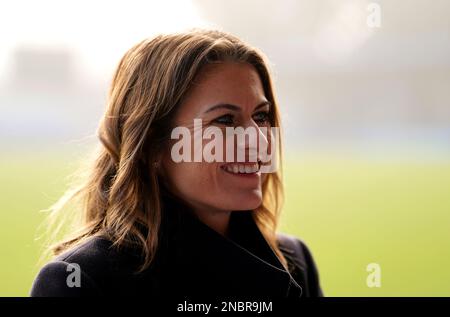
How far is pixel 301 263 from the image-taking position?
1587 millimetres

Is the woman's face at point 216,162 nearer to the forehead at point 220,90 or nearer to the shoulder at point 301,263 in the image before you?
the forehead at point 220,90

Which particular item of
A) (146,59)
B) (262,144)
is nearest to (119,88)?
(146,59)

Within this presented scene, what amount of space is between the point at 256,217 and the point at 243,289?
1.17 ft

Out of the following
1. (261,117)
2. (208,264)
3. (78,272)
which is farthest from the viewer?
(261,117)

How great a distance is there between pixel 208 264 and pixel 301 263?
1.48 feet

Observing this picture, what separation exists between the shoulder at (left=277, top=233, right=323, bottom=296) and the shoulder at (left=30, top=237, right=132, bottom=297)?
1.96ft

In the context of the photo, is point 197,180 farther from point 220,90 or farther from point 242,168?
point 220,90

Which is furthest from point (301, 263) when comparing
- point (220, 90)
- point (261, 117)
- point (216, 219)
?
point (220, 90)

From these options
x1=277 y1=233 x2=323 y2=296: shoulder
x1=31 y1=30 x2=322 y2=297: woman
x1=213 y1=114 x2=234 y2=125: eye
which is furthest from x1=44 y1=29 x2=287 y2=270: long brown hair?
x1=277 y1=233 x2=323 y2=296: shoulder

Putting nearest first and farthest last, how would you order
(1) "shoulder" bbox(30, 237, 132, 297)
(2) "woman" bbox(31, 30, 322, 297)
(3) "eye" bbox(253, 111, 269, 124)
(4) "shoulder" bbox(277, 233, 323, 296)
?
(1) "shoulder" bbox(30, 237, 132, 297) < (2) "woman" bbox(31, 30, 322, 297) < (3) "eye" bbox(253, 111, 269, 124) < (4) "shoulder" bbox(277, 233, 323, 296)

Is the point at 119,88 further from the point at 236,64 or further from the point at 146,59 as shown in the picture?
the point at 236,64

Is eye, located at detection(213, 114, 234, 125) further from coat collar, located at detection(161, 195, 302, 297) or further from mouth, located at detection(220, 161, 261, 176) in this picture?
coat collar, located at detection(161, 195, 302, 297)

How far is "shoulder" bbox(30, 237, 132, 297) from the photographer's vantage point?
3.63 ft

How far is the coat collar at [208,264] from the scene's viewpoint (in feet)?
4.01
